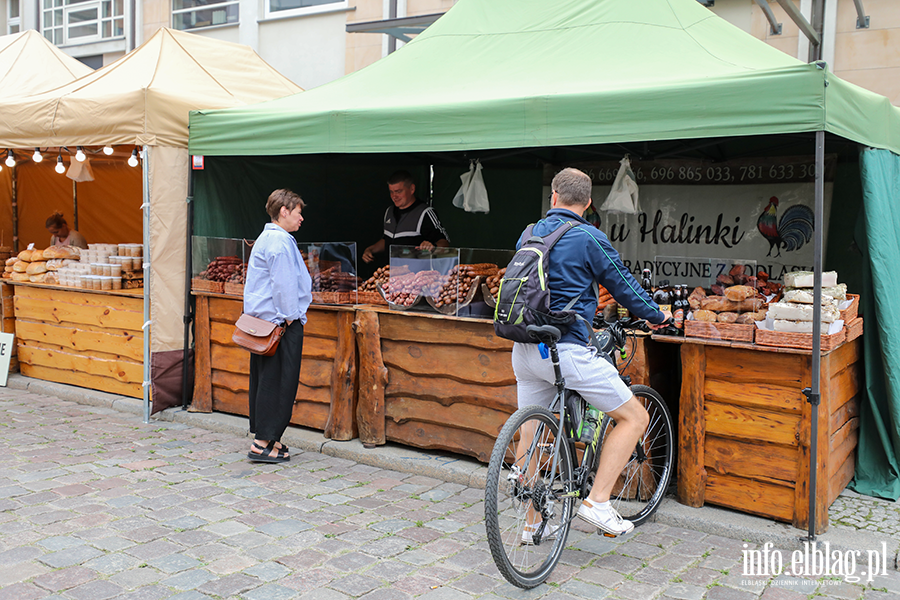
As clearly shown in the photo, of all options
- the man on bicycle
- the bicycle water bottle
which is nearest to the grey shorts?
the man on bicycle

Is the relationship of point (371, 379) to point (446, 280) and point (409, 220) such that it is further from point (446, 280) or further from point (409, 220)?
point (409, 220)

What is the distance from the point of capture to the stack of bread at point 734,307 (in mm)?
4488

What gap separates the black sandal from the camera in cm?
552

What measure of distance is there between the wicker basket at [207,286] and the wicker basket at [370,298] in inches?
55.8

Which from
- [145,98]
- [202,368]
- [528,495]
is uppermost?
[145,98]

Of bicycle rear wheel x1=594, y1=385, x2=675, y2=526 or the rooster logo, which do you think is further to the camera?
the rooster logo

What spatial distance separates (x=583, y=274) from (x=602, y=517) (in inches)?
47.1

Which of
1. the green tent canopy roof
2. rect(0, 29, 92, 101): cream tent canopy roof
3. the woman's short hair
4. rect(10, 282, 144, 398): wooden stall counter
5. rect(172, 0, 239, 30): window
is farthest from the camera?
rect(172, 0, 239, 30): window

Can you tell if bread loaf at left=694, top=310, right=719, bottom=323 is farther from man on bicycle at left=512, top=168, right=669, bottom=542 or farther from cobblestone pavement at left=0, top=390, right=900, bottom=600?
cobblestone pavement at left=0, top=390, right=900, bottom=600

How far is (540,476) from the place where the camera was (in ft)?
12.2

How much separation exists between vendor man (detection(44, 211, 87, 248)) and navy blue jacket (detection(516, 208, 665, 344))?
7602mm

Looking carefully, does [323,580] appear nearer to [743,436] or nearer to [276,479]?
[276,479]

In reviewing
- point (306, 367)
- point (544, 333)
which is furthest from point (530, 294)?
point (306, 367)

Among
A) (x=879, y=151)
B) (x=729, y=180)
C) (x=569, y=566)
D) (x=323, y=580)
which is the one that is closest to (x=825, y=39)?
(x=729, y=180)
